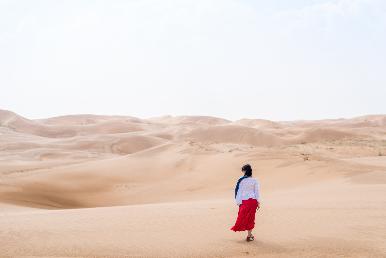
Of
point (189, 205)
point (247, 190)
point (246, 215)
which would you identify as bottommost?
point (189, 205)

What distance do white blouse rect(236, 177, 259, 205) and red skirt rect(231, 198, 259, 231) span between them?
56 mm

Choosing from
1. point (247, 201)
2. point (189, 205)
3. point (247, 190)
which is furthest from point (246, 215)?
point (189, 205)

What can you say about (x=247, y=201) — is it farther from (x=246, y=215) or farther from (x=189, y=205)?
(x=189, y=205)

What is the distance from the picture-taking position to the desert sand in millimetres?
7055

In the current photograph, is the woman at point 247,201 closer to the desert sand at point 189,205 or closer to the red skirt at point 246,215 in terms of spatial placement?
the red skirt at point 246,215

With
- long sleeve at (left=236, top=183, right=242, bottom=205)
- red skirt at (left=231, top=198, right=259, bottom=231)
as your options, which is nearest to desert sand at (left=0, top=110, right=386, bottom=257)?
red skirt at (left=231, top=198, right=259, bottom=231)

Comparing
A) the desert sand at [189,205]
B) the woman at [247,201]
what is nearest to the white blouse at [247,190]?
the woman at [247,201]

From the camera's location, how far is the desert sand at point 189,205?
7055 millimetres

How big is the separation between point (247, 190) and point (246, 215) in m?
0.36

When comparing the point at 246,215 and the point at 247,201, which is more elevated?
the point at 247,201

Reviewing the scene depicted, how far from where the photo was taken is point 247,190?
7578 millimetres

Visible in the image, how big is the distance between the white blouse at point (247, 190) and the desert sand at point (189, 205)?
646 mm

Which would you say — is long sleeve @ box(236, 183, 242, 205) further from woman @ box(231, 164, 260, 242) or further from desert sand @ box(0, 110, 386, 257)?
desert sand @ box(0, 110, 386, 257)

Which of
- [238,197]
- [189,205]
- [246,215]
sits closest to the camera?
[246,215]
